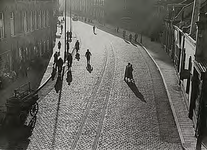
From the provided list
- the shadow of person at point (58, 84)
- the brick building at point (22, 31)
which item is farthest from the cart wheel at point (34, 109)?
the brick building at point (22, 31)

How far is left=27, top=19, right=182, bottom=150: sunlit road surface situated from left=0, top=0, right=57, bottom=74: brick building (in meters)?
3.96

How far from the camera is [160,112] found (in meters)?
18.9

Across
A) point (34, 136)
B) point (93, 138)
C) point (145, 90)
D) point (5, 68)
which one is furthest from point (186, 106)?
point (5, 68)

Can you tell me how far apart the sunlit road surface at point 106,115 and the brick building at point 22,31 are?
396cm

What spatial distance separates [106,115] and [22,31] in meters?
12.4

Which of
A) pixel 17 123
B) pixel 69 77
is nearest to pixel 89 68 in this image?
pixel 69 77

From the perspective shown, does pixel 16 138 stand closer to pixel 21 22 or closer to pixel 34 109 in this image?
pixel 34 109

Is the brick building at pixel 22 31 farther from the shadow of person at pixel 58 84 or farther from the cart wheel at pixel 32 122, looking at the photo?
the cart wheel at pixel 32 122

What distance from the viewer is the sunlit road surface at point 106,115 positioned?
48.2ft

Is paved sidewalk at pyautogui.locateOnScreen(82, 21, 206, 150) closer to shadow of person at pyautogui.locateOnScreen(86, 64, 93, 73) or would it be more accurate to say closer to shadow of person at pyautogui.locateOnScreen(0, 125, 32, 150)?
shadow of person at pyautogui.locateOnScreen(86, 64, 93, 73)

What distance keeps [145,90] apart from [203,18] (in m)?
7.47

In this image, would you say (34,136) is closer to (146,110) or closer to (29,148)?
(29,148)

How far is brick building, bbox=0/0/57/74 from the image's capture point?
23422mm

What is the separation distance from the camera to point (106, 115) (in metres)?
18.1
